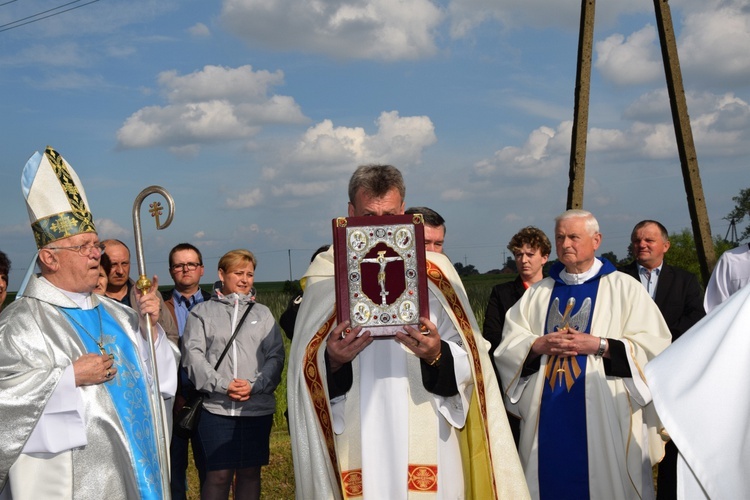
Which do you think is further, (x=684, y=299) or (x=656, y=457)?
(x=684, y=299)

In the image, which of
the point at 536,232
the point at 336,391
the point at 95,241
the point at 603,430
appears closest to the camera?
the point at 336,391

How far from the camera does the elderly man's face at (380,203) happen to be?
421 cm

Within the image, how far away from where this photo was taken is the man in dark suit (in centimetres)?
687

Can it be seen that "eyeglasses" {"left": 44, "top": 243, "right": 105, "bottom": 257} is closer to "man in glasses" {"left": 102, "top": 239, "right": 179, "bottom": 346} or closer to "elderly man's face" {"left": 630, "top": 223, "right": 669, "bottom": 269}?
"man in glasses" {"left": 102, "top": 239, "right": 179, "bottom": 346}

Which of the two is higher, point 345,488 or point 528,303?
point 528,303

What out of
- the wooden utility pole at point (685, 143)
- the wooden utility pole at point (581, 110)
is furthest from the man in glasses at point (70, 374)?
the wooden utility pole at point (685, 143)

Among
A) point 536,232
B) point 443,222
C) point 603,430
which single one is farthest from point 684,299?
point 443,222

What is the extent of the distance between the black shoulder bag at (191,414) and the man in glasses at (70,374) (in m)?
0.89

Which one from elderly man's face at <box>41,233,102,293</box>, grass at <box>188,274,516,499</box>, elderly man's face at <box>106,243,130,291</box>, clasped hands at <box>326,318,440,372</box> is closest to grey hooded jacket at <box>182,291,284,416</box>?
elderly man's face at <box>106,243,130,291</box>

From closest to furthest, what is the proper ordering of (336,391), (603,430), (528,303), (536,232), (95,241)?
(336,391) < (95,241) < (603,430) < (528,303) < (536,232)

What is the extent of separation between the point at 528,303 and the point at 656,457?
1.34m

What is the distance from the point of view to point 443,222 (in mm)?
5707

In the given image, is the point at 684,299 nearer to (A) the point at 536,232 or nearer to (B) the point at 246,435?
(A) the point at 536,232

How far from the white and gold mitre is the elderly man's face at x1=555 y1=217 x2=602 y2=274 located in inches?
119
